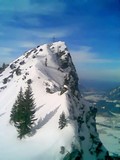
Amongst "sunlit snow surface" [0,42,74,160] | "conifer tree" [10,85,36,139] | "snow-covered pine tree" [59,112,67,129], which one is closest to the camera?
"sunlit snow surface" [0,42,74,160]

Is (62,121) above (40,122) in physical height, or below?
above

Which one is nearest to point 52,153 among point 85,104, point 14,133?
point 14,133

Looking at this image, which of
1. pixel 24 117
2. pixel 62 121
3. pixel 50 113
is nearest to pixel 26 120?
pixel 24 117

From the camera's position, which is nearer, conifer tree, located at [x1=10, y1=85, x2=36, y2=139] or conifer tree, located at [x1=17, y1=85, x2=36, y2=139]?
conifer tree, located at [x1=17, y1=85, x2=36, y2=139]

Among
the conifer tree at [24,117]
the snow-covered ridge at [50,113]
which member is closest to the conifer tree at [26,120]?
the conifer tree at [24,117]

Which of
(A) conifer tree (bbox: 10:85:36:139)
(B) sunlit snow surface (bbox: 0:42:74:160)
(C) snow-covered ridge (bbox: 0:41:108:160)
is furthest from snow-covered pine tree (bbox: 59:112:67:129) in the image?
(A) conifer tree (bbox: 10:85:36:139)

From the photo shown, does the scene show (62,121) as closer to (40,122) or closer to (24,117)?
(40,122)

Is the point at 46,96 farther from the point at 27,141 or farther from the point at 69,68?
the point at 69,68

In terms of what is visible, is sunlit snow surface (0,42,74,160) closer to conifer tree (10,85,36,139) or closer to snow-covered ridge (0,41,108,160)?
snow-covered ridge (0,41,108,160)
